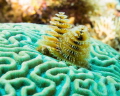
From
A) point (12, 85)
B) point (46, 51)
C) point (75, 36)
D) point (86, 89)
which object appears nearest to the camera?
point (12, 85)

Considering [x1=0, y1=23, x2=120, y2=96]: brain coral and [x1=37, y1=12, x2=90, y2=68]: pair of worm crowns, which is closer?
[x1=0, y1=23, x2=120, y2=96]: brain coral

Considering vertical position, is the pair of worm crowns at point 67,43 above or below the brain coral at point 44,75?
above

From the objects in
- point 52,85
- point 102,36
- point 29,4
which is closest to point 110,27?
point 102,36

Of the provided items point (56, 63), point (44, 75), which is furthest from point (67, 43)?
point (44, 75)

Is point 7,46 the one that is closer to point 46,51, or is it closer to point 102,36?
point 46,51

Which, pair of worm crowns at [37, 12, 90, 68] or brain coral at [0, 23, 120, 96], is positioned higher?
pair of worm crowns at [37, 12, 90, 68]
